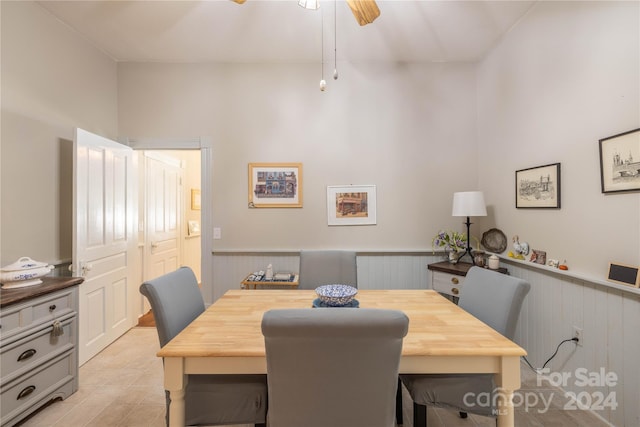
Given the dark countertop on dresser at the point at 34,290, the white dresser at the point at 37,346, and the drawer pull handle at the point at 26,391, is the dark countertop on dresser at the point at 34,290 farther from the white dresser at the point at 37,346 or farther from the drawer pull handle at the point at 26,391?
the drawer pull handle at the point at 26,391

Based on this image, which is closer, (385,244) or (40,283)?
(40,283)

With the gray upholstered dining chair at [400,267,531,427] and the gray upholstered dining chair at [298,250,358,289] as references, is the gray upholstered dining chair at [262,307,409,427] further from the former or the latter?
the gray upholstered dining chair at [298,250,358,289]

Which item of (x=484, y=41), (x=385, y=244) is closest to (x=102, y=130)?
(x=385, y=244)

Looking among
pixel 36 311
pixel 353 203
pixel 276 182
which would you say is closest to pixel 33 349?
pixel 36 311

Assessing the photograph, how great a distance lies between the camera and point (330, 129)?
3.04 meters

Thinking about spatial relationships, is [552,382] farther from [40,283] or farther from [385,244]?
[40,283]

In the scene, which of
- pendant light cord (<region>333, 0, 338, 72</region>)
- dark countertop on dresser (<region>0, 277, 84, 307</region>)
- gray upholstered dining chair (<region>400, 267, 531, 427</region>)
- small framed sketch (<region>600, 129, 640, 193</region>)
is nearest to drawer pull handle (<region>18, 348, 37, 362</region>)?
dark countertop on dresser (<region>0, 277, 84, 307</region>)

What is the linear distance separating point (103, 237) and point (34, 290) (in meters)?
0.89

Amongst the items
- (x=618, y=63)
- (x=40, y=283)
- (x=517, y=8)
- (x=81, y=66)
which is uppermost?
(x=517, y=8)

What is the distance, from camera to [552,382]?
6.75 ft

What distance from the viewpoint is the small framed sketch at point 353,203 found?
3.05 metres

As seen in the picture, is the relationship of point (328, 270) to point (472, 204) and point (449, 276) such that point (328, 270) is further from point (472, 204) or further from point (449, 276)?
point (472, 204)

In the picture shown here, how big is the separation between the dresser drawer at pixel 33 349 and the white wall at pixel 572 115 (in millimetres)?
3526

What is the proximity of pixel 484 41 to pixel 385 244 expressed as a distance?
2215 mm
